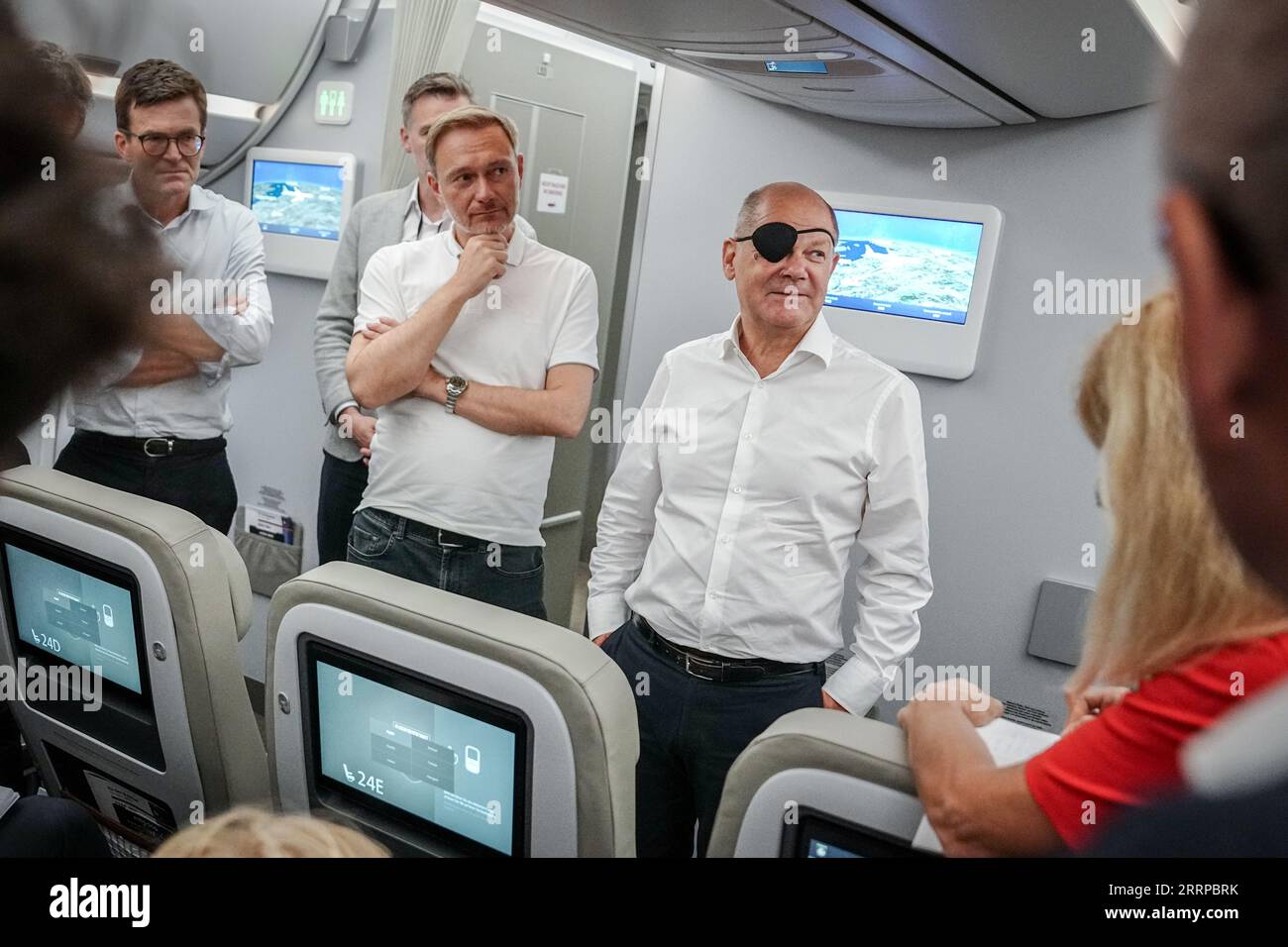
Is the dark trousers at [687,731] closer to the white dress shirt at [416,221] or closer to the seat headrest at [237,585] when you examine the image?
the seat headrest at [237,585]

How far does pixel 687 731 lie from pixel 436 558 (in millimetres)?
719


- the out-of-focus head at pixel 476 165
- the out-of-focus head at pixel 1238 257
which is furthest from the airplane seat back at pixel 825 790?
the out-of-focus head at pixel 476 165

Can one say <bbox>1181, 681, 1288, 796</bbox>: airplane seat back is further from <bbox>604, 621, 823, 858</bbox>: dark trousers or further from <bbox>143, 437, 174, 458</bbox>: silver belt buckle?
<bbox>143, 437, 174, 458</bbox>: silver belt buckle

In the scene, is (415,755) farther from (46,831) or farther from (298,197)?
(298,197)

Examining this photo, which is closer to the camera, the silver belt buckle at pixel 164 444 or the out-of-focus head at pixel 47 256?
the out-of-focus head at pixel 47 256

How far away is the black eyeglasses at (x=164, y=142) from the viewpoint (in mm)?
2535

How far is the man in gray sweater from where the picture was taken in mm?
2896

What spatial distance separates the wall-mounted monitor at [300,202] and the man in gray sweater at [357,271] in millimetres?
637

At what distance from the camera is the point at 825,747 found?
92 cm

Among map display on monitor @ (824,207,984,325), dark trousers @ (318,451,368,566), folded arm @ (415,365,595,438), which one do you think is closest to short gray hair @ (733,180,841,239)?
folded arm @ (415,365,595,438)

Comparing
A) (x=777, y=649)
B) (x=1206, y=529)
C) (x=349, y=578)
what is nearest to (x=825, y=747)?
(x=1206, y=529)

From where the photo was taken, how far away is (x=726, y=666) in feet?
6.51
